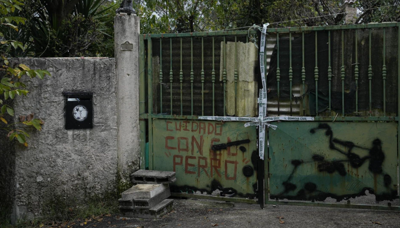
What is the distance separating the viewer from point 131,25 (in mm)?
5176

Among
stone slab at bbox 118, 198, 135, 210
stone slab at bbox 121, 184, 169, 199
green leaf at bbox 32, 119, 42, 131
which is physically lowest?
stone slab at bbox 118, 198, 135, 210

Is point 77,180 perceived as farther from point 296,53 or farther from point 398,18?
point 398,18

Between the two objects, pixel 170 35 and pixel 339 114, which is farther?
pixel 170 35

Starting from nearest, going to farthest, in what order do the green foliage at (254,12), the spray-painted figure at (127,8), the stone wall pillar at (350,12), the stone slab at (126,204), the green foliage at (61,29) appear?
the stone slab at (126,204), the spray-painted figure at (127,8), the green foliage at (61,29), the green foliage at (254,12), the stone wall pillar at (350,12)

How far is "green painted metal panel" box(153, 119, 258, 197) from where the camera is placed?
4.93m

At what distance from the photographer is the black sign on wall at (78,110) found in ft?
16.4

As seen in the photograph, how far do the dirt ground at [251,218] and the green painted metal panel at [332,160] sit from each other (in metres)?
0.20

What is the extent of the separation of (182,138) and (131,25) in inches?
63.4

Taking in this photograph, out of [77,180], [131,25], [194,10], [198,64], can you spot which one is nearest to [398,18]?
[194,10]

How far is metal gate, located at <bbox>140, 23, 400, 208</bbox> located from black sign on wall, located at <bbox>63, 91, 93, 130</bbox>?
678 millimetres

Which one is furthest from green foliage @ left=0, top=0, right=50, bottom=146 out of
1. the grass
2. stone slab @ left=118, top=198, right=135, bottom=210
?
stone slab @ left=118, top=198, right=135, bottom=210

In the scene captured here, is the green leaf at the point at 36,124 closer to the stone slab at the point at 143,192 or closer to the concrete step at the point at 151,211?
the stone slab at the point at 143,192

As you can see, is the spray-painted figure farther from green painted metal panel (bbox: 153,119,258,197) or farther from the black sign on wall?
green painted metal panel (bbox: 153,119,258,197)

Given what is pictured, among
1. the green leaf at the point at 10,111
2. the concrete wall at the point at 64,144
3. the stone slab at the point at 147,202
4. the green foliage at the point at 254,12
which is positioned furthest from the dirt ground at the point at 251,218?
the green foliage at the point at 254,12
